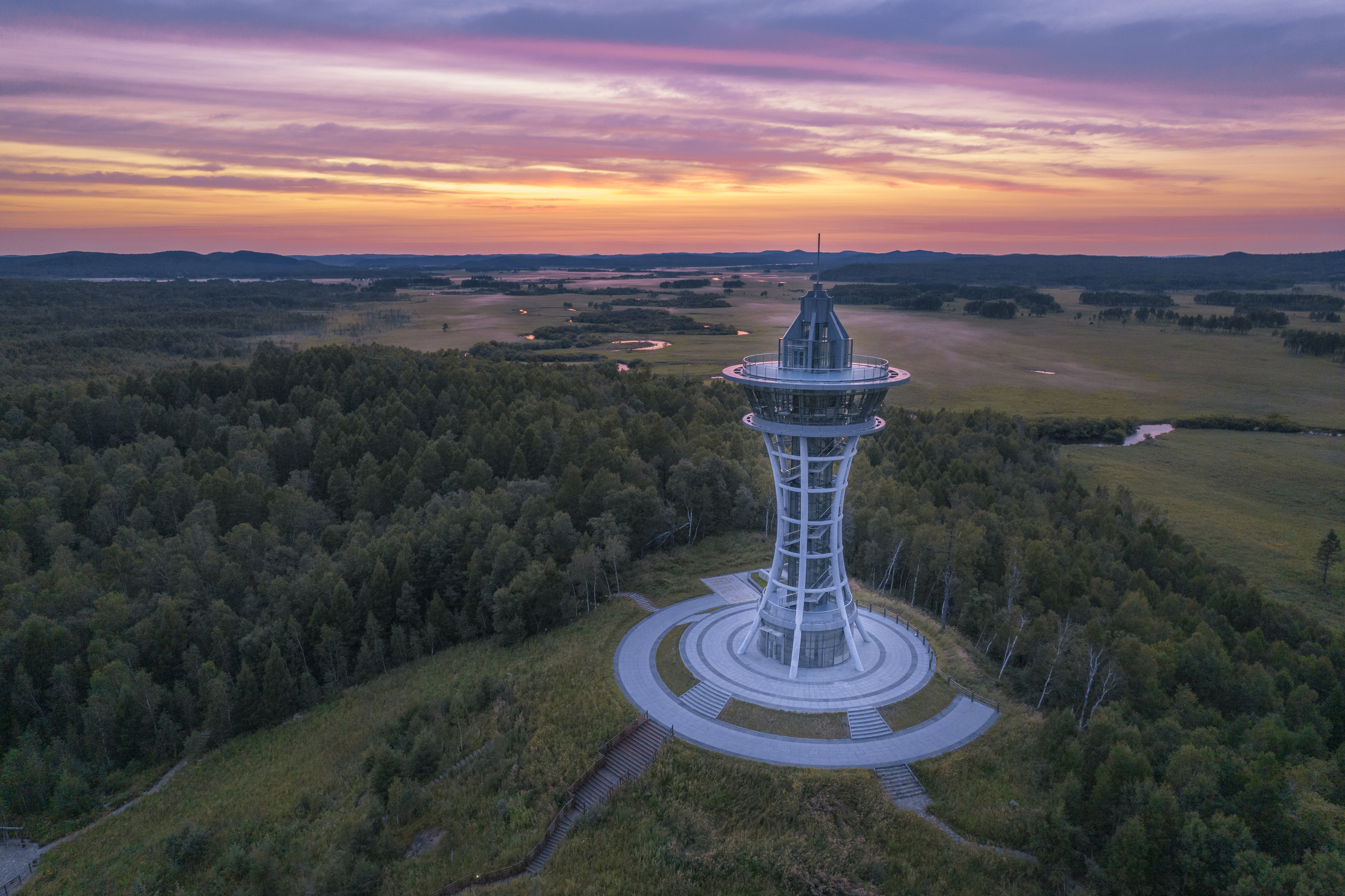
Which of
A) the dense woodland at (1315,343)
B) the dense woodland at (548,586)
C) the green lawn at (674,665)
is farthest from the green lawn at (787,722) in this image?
the dense woodland at (1315,343)

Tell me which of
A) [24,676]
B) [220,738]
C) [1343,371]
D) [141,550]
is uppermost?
[1343,371]

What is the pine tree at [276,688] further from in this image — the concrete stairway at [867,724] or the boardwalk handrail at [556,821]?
the concrete stairway at [867,724]

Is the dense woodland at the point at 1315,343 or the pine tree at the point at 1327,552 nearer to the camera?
the pine tree at the point at 1327,552

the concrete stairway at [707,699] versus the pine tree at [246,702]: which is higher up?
the concrete stairway at [707,699]

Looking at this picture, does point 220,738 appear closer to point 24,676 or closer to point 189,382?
point 24,676

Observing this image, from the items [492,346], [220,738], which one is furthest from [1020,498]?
[492,346]

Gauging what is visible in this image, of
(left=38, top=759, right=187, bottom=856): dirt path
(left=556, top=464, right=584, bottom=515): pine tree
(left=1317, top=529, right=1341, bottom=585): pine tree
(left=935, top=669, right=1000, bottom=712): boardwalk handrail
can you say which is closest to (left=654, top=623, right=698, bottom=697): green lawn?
(left=935, top=669, right=1000, bottom=712): boardwalk handrail

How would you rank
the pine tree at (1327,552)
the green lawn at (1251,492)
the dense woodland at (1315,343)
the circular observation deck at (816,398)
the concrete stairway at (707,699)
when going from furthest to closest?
the dense woodland at (1315,343), the green lawn at (1251,492), the pine tree at (1327,552), the concrete stairway at (707,699), the circular observation deck at (816,398)
